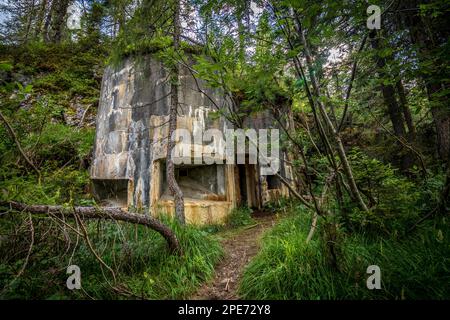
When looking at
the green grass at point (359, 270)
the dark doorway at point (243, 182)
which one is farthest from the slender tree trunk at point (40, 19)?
the green grass at point (359, 270)

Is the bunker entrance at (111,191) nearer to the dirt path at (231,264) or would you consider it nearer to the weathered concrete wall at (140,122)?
the weathered concrete wall at (140,122)

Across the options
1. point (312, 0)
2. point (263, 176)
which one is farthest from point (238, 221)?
point (312, 0)

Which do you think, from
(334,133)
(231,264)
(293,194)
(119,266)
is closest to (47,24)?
(119,266)

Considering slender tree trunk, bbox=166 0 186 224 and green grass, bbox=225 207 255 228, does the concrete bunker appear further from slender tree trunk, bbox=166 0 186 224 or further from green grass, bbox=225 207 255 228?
slender tree trunk, bbox=166 0 186 224

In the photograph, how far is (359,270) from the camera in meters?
2.58

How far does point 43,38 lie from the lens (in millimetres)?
13812

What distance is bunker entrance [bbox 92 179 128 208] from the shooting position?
6680 mm

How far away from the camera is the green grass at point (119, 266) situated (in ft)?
8.79

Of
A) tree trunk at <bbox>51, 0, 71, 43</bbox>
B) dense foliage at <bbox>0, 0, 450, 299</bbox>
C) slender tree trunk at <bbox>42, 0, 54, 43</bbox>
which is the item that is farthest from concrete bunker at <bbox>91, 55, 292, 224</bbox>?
slender tree trunk at <bbox>42, 0, 54, 43</bbox>

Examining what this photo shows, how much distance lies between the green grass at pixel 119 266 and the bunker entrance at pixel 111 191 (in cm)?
314

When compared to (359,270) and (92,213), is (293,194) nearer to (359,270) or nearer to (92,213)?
(359,270)

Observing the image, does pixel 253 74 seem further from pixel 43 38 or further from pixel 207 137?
pixel 43 38
